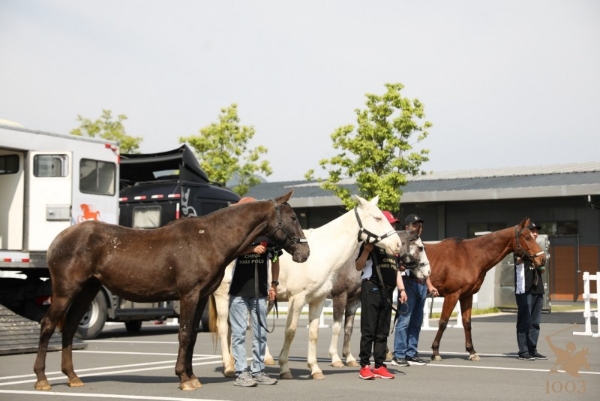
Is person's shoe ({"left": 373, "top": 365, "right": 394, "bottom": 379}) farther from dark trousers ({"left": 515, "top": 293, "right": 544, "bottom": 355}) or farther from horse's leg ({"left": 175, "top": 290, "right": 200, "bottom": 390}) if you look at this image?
dark trousers ({"left": 515, "top": 293, "right": 544, "bottom": 355})

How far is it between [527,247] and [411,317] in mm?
2587

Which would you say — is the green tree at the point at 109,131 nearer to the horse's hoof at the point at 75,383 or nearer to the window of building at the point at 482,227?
the window of building at the point at 482,227

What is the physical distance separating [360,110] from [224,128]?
8.88 meters

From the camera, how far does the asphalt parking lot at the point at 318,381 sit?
11016mm

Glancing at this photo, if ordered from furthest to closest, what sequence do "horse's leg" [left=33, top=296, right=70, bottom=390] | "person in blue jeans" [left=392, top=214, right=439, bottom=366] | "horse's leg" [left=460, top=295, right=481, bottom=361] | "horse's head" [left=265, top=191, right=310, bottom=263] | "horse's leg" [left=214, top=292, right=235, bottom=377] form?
1. "horse's leg" [left=460, top=295, right=481, bottom=361]
2. "person in blue jeans" [left=392, top=214, right=439, bottom=366]
3. "horse's leg" [left=214, top=292, right=235, bottom=377]
4. "horse's head" [left=265, top=191, right=310, bottom=263]
5. "horse's leg" [left=33, top=296, right=70, bottom=390]

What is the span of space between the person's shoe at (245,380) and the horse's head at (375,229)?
2418mm

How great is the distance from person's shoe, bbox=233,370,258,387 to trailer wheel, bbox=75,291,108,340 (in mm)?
9348

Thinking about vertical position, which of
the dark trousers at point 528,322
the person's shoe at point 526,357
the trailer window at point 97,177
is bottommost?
the person's shoe at point 526,357

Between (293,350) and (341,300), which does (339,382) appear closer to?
(341,300)

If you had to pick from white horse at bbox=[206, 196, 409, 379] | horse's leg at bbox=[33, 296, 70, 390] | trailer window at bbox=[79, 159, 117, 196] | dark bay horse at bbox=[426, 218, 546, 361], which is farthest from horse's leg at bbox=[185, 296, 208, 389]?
trailer window at bbox=[79, 159, 117, 196]

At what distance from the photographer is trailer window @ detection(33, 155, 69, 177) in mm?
19344

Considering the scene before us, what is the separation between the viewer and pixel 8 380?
12688mm

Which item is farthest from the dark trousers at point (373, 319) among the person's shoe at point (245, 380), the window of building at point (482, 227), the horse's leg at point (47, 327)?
the window of building at point (482, 227)

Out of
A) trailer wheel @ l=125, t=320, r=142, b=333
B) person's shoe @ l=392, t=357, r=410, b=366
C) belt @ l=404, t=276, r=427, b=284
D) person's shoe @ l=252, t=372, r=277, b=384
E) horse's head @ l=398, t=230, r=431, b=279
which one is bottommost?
trailer wheel @ l=125, t=320, r=142, b=333
